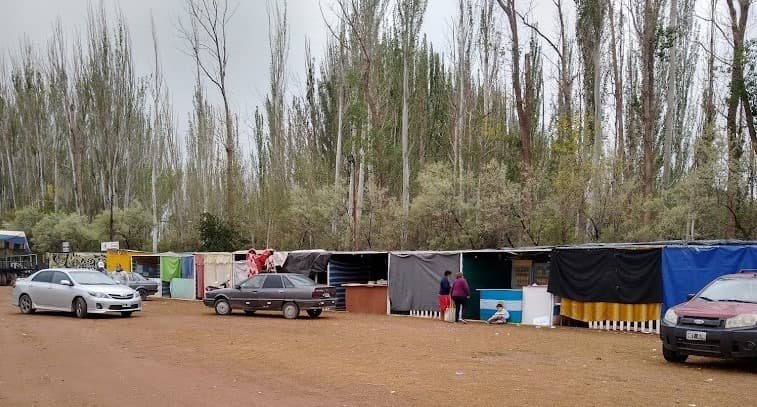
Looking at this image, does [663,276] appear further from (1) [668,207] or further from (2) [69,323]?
Answer: (2) [69,323]

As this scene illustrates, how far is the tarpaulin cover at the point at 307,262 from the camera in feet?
85.8

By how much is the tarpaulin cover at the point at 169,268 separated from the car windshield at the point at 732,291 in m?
25.7

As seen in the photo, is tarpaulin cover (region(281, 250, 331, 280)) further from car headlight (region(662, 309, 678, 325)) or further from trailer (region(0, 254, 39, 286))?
trailer (region(0, 254, 39, 286))

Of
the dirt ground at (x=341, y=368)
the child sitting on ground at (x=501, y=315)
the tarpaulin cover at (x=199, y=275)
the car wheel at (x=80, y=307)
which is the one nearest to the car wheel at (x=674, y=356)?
the dirt ground at (x=341, y=368)

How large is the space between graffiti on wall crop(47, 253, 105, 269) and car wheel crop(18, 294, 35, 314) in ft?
53.2

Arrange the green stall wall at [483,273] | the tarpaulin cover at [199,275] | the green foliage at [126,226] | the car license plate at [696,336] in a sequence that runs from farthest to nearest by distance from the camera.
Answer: the green foliage at [126,226]
the tarpaulin cover at [199,275]
the green stall wall at [483,273]
the car license plate at [696,336]

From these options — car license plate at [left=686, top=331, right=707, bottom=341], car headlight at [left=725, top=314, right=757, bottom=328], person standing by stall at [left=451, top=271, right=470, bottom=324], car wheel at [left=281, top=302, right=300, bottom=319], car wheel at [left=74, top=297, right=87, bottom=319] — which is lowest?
car wheel at [left=281, top=302, right=300, bottom=319]

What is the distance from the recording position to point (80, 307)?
1998 centimetres

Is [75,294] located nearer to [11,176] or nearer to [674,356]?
[674,356]

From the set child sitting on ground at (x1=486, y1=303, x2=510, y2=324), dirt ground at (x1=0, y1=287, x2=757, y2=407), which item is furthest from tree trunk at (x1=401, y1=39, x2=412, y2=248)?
dirt ground at (x1=0, y1=287, x2=757, y2=407)

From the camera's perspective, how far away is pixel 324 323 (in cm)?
2002

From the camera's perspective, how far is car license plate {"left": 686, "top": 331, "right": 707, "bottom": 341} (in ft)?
35.5

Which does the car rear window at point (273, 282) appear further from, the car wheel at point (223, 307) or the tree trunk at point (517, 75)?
the tree trunk at point (517, 75)

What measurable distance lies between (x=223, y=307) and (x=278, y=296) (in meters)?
2.27
